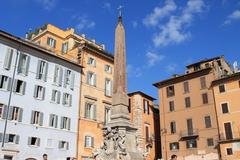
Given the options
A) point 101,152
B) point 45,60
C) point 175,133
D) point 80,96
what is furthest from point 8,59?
point 175,133

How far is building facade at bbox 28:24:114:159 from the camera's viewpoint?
26.4 metres

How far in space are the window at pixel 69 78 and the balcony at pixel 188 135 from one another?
13.9m

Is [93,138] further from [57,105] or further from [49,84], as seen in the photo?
[49,84]

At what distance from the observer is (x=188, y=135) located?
3141cm

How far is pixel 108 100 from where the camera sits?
2962 centimetres

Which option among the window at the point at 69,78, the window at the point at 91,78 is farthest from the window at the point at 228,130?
the window at the point at 69,78

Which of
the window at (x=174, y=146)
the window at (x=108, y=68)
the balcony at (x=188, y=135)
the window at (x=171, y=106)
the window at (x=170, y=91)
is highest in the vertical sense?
the window at (x=108, y=68)

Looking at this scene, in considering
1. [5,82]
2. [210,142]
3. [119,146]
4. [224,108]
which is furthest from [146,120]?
[119,146]

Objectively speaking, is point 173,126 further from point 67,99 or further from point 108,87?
point 67,99

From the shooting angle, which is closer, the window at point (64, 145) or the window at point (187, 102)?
the window at point (64, 145)

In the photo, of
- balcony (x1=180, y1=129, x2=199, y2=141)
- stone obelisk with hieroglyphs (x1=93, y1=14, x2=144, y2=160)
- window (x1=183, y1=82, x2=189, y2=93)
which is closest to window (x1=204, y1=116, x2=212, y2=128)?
balcony (x1=180, y1=129, x2=199, y2=141)

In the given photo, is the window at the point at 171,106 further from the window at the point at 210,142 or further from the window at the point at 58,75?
the window at the point at 58,75

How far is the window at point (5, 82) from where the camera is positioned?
2105 centimetres

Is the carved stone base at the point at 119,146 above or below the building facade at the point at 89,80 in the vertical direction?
below
